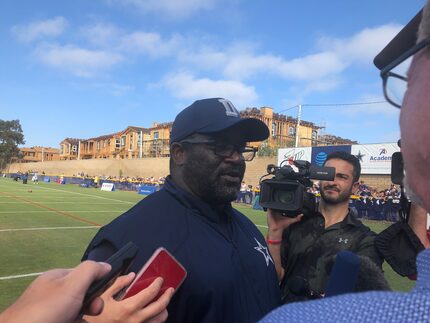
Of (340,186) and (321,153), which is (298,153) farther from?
(340,186)

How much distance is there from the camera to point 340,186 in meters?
3.86

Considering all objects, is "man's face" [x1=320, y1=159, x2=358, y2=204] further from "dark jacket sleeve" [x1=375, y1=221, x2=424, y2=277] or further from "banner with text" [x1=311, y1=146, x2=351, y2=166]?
"banner with text" [x1=311, y1=146, x2=351, y2=166]

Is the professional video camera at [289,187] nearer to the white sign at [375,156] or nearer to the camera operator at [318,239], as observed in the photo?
the camera operator at [318,239]

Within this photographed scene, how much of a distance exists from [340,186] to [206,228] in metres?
2.29

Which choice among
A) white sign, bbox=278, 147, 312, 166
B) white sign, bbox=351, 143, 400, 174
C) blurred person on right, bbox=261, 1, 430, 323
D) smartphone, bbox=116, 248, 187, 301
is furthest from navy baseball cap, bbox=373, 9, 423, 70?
white sign, bbox=278, 147, 312, 166

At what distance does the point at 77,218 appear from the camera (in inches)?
508

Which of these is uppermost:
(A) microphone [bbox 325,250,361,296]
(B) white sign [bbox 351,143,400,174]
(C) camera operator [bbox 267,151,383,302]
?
(B) white sign [bbox 351,143,400,174]

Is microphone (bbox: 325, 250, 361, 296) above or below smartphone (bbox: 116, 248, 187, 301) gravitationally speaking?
above

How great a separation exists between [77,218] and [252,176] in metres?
24.3

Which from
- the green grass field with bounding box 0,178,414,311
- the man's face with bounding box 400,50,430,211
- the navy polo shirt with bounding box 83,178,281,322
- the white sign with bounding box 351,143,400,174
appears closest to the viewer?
the man's face with bounding box 400,50,430,211

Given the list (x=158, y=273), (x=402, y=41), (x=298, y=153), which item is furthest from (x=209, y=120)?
(x=298, y=153)

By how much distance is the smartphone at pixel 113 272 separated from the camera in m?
0.99

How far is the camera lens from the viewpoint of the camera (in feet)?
9.34

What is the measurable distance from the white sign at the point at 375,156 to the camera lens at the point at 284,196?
73.2ft
